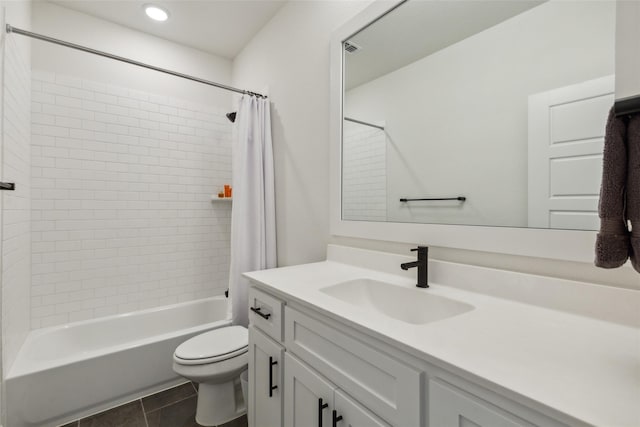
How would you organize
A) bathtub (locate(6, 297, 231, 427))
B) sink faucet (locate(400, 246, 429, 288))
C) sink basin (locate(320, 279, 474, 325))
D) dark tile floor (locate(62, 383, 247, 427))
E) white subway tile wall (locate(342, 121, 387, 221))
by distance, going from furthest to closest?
dark tile floor (locate(62, 383, 247, 427))
bathtub (locate(6, 297, 231, 427))
white subway tile wall (locate(342, 121, 387, 221))
sink faucet (locate(400, 246, 429, 288))
sink basin (locate(320, 279, 474, 325))

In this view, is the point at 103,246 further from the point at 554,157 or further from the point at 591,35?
the point at 591,35

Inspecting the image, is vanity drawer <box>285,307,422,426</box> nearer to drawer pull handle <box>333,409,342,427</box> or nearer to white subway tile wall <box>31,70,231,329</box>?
drawer pull handle <box>333,409,342,427</box>

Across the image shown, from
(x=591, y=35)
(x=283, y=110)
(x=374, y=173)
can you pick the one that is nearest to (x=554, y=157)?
(x=591, y=35)

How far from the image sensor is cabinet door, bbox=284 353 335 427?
0.85m

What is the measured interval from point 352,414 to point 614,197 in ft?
2.46

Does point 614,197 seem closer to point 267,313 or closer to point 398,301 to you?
point 398,301

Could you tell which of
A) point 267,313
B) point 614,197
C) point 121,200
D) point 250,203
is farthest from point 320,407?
point 121,200

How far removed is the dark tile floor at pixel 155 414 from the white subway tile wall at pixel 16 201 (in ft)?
1.93

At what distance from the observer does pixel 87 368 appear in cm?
169

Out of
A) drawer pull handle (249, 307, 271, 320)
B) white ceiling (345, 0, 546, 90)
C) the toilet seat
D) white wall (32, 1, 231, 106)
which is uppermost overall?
white wall (32, 1, 231, 106)

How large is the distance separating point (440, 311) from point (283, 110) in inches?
66.0

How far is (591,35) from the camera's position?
83 centimetres

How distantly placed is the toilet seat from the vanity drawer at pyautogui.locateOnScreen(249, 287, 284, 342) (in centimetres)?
49

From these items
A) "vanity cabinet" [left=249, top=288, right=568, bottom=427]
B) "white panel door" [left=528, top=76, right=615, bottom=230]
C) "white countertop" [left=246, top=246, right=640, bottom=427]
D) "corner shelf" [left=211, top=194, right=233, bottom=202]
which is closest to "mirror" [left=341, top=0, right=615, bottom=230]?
"white panel door" [left=528, top=76, right=615, bottom=230]
